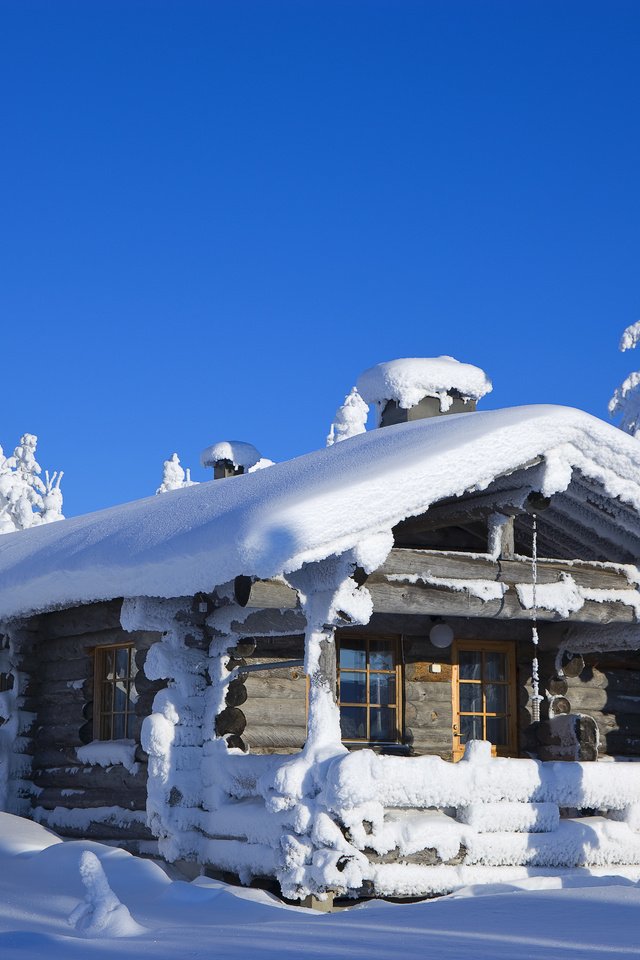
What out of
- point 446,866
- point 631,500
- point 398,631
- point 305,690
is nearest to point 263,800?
point 446,866

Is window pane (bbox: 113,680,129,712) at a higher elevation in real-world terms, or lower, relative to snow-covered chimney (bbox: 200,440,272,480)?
lower

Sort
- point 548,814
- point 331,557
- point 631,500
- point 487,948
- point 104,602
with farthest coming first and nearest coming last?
point 104,602
point 631,500
point 548,814
point 331,557
point 487,948

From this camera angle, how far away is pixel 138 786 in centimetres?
1173

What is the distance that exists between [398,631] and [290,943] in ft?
21.8

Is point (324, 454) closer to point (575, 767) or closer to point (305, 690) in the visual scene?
point (305, 690)

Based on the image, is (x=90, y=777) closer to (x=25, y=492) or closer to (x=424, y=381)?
(x=424, y=381)

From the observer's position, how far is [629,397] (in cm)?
2812

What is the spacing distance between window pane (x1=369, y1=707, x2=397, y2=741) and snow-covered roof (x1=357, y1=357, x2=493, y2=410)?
4.37m

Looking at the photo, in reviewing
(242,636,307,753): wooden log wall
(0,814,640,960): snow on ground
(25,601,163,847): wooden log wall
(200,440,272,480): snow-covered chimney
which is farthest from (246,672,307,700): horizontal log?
(200,440,272,480): snow-covered chimney

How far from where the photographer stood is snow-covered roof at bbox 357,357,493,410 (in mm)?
16016

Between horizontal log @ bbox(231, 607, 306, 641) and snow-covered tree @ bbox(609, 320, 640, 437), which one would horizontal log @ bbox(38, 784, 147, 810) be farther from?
snow-covered tree @ bbox(609, 320, 640, 437)

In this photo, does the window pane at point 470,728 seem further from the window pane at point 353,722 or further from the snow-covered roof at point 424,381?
the snow-covered roof at point 424,381

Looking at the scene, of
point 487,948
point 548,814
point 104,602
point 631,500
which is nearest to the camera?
point 487,948

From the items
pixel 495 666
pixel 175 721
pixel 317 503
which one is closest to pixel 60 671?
pixel 175 721
